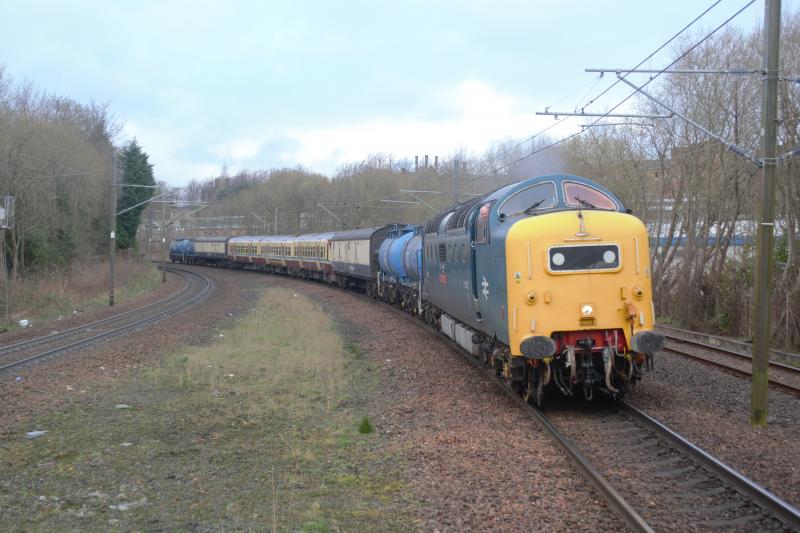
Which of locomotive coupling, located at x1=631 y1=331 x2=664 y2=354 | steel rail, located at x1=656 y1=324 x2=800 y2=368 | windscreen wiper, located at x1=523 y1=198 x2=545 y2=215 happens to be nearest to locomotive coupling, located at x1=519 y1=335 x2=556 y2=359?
locomotive coupling, located at x1=631 y1=331 x2=664 y2=354

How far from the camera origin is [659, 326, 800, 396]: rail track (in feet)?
39.2

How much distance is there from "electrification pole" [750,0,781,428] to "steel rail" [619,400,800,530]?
143 centimetres

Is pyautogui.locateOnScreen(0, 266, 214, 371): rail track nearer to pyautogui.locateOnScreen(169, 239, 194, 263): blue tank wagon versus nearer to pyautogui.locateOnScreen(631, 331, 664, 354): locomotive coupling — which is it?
pyautogui.locateOnScreen(631, 331, 664, 354): locomotive coupling

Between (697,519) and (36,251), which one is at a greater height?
(36,251)

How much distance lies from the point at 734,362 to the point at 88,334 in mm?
17237

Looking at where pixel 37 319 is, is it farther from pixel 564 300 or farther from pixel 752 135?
pixel 752 135

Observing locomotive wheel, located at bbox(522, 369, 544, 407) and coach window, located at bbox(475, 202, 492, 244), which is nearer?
locomotive wheel, located at bbox(522, 369, 544, 407)

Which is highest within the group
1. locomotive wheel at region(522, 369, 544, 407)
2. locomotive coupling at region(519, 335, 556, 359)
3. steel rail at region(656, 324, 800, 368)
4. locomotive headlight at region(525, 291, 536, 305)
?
locomotive headlight at region(525, 291, 536, 305)

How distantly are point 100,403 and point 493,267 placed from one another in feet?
21.3

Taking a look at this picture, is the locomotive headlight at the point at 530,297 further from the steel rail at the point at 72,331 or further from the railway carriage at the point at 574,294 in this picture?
the steel rail at the point at 72,331

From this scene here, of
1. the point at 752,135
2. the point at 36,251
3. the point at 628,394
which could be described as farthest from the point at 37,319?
the point at 752,135

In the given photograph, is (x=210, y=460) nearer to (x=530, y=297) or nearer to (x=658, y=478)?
(x=530, y=297)

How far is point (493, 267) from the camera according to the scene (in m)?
10.2

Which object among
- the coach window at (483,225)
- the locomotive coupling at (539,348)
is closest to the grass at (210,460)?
the locomotive coupling at (539,348)
